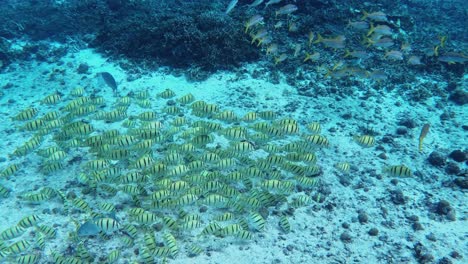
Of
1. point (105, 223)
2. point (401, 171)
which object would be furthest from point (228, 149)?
point (401, 171)

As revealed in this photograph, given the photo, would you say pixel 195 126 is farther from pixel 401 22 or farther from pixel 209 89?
pixel 401 22

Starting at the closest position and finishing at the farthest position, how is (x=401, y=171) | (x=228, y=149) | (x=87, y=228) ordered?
(x=87, y=228) < (x=401, y=171) < (x=228, y=149)

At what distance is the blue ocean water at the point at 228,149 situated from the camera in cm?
514

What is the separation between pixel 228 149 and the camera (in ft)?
20.6

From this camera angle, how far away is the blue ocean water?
5.14 meters

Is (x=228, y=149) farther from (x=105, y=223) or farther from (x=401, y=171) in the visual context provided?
(x=401, y=171)

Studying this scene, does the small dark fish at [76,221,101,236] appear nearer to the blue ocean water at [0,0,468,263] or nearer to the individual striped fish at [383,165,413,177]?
the blue ocean water at [0,0,468,263]

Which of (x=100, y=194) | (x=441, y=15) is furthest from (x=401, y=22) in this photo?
(x=100, y=194)

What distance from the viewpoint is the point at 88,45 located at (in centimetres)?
1302

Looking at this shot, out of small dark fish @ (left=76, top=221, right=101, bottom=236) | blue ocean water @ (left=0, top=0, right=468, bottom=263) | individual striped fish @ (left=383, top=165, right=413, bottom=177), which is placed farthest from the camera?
individual striped fish @ (left=383, top=165, right=413, bottom=177)

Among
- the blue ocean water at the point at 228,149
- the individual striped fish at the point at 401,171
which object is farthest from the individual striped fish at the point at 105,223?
the individual striped fish at the point at 401,171

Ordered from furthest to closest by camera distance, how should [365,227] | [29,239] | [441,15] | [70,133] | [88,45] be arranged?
[441,15]
[88,45]
[70,133]
[365,227]
[29,239]

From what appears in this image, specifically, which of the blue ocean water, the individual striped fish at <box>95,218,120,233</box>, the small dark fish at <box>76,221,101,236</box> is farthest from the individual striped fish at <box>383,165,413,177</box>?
the small dark fish at <box>76,221,101,236</box>

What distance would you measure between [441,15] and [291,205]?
20.7 m
